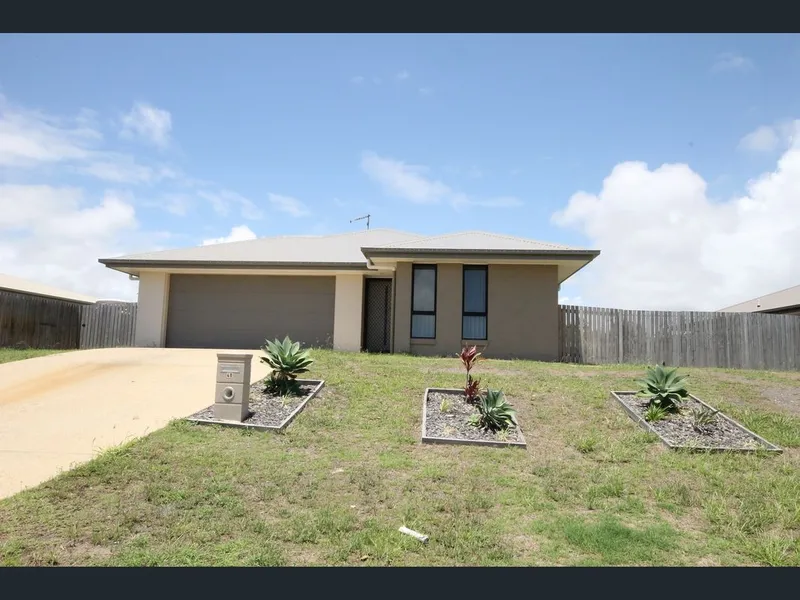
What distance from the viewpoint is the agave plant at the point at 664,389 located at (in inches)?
369

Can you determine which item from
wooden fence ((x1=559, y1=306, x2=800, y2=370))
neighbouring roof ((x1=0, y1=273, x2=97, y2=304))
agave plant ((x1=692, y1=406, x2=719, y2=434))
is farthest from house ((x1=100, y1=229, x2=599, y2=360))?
neighbouring roof ((x1=0, y1=273, x2=97, y2=304))

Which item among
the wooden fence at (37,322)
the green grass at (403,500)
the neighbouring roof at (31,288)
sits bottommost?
the green grass at (403,500)

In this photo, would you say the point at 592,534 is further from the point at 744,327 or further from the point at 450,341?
the point at 744,327

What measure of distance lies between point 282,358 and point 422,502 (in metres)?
4.92

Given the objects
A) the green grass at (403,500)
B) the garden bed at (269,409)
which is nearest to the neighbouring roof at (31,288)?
the garden bed at (269,409)

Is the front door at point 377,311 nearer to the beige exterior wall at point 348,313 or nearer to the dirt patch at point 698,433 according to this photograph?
the beige exterior wall at point 348,313

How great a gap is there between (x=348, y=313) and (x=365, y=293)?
88 centimetres

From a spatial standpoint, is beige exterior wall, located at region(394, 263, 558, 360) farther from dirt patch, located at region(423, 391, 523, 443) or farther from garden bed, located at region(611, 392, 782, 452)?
garden bed, located at region(611, 392, 782, 452)

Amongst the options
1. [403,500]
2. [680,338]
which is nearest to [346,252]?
[680,338]

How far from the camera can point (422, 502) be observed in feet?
19.0

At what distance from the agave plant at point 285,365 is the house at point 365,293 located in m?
5.88

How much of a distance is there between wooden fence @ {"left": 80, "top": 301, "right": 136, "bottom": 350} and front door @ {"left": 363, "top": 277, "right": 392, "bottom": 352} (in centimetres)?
867

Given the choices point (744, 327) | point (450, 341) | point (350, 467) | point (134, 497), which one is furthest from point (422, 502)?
point (744, 327)

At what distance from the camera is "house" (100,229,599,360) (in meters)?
15.9
